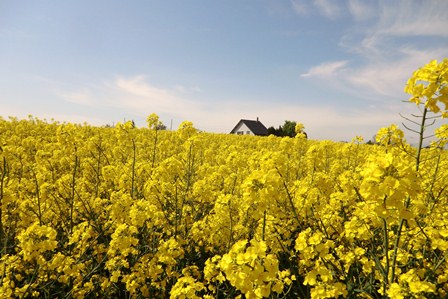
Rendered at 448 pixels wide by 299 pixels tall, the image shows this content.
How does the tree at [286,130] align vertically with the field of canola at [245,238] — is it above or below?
above

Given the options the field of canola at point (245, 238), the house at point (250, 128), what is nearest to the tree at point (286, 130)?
the house at point (250, 128)

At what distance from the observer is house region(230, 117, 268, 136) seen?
50.7m

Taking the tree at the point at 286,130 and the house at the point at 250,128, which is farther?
the house at the point at 250,128

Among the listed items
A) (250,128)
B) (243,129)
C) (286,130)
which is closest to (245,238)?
(286,130)

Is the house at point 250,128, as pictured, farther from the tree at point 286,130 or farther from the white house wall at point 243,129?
the tree at point 286,130

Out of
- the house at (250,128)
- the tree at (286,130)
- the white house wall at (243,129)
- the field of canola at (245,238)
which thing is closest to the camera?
the field of canola at (245,238)

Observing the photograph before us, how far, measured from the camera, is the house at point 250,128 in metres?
50.7

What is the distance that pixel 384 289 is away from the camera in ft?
7.72

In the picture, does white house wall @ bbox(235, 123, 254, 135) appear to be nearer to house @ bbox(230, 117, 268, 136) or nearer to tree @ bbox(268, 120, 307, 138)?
house @ bbox(230, 117, 268, 136)

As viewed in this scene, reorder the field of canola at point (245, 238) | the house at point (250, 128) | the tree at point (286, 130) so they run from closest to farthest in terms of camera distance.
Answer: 1. the field of canola at point (245, 238)
2. the tree at point (286, 130)
3. the house at point (250, 128)

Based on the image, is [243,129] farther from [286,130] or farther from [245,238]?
[245,238]

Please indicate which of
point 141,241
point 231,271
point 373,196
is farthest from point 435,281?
point 141,241

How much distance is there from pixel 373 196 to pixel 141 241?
3.62 m

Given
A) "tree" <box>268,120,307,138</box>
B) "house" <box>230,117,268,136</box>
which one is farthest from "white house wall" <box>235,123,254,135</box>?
"tree" <box>268,120,307,138</box>
